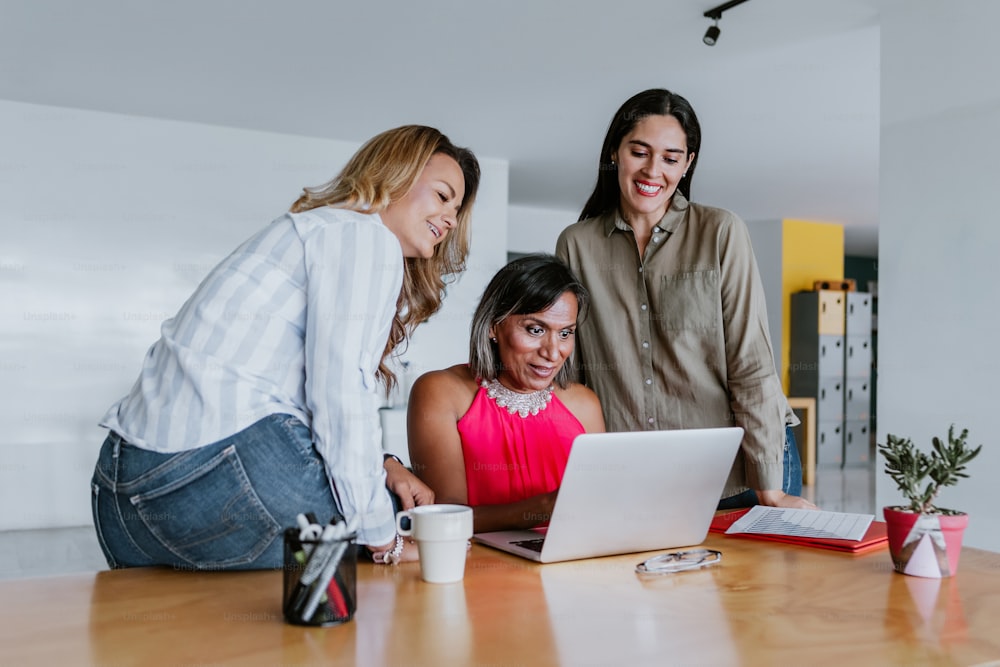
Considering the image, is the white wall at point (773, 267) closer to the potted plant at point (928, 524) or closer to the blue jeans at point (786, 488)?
the blue jeans at point (786, 488)

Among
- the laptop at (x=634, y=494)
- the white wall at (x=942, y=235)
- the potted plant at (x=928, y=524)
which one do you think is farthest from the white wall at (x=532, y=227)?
the potted plant at (x=928, y=524)

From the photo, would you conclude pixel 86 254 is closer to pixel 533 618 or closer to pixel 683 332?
pixel 683 332

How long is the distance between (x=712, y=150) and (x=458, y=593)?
5878 millimetres

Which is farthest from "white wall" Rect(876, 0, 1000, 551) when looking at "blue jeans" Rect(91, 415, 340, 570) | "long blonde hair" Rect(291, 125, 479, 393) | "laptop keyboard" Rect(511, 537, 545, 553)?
"blue jeans" Rect(91, 415, 340, 570)

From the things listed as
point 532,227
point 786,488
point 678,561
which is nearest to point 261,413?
point 678,561

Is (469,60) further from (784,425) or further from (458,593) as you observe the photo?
(458,593)

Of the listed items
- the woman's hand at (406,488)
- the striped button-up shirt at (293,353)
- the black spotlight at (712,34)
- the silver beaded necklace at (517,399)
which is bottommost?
the woman's hand at (406,488)

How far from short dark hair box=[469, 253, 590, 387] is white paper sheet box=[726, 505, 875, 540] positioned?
0.64 m

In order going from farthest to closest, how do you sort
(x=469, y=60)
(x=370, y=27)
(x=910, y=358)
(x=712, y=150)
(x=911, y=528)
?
1. (x=712, y=150)
2. (x=469, y=60)
3. (x=370, y=27)
4. (x=910, y=358)
5. (x=911, y=528)

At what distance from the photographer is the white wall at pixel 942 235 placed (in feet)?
10.8

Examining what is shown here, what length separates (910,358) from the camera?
357 centimetres

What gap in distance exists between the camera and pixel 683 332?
2.03 metres

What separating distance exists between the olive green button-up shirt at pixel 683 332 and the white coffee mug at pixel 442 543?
3.04ft

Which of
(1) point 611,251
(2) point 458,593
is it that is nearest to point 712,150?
(1) point 611,251
